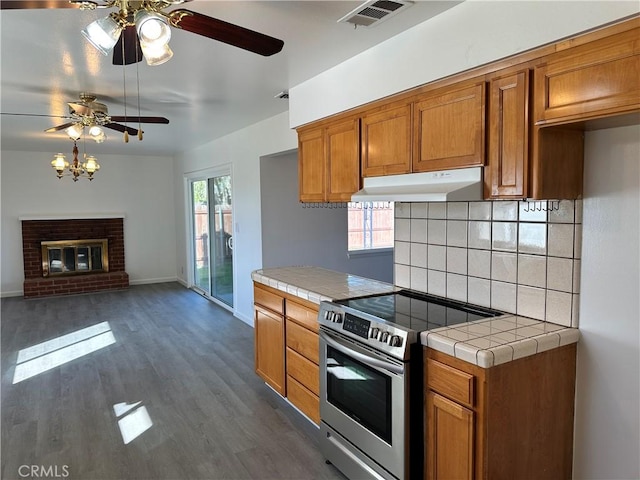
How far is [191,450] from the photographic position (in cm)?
284

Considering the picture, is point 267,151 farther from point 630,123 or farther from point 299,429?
point 630,123

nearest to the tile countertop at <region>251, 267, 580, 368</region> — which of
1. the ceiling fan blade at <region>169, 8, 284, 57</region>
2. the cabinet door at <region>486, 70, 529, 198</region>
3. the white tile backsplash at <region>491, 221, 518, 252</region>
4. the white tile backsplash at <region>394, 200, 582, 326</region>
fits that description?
the white tile backsplash at <region>394, 200, 582, 326</region>

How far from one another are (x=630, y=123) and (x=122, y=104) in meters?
3.95

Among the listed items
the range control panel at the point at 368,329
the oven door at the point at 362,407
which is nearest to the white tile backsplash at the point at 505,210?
the range control panel at the point at 368,329

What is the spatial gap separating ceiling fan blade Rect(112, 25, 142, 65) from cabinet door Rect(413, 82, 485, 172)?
57.3 inches

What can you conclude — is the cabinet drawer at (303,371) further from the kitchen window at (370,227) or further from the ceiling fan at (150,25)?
the kitchen window at (370,227)

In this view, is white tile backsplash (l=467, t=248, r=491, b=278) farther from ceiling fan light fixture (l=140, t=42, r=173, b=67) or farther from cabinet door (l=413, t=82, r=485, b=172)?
ceiling fan light fixture (l=140, t=42, r=173, b=67)

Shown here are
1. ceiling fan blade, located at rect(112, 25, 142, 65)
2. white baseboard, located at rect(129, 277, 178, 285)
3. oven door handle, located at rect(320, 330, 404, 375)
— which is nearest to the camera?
ceiling fan blade, located at rect(112, 25, 142, 65)

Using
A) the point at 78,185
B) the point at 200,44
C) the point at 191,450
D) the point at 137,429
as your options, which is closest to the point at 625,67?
the point at 200,44

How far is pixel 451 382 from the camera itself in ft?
6.36

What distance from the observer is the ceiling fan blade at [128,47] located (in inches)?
79.3

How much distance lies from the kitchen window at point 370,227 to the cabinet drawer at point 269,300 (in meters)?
2.68

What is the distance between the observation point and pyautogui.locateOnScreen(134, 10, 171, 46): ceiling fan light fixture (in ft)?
5.04

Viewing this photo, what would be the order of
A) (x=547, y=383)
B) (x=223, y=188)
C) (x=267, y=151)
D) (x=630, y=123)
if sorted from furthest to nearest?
(x=223, y=188)
(x=267, y=151)
(x=547, y=383)
(x=630, y=123)
